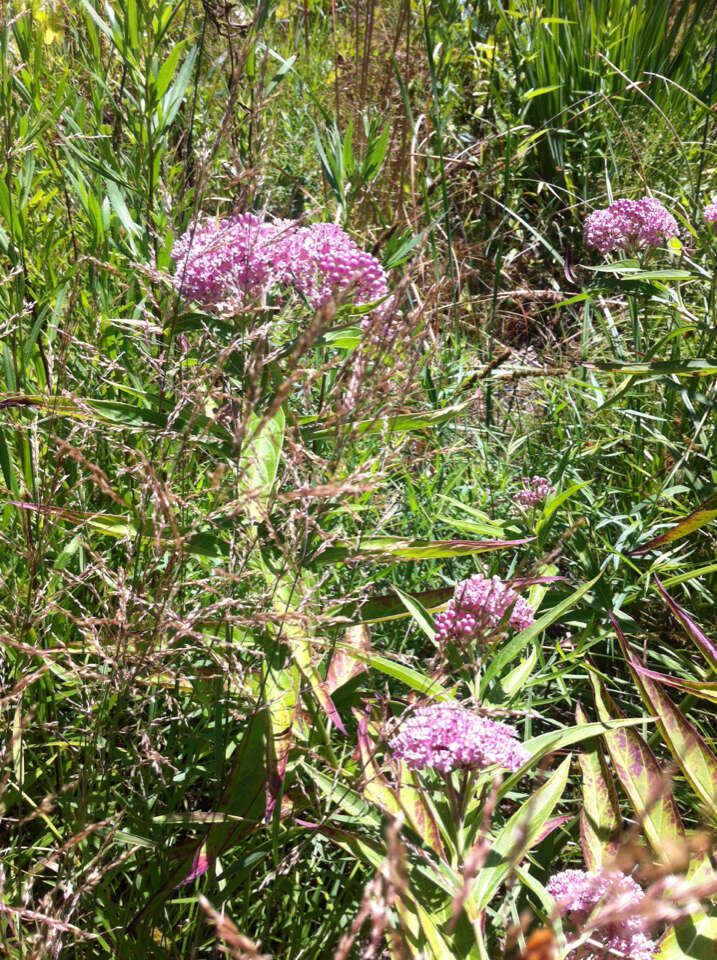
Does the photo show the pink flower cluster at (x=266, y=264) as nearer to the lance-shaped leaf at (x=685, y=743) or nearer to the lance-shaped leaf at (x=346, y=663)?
the lance-shaped leaf at (x=346, y=663)

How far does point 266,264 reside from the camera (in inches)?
49.1

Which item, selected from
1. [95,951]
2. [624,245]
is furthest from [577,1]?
[95,951]

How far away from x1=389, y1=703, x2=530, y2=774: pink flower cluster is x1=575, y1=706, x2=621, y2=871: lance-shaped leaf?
0.23m

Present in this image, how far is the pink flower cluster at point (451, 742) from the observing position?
85 cm

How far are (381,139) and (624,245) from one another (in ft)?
2.31

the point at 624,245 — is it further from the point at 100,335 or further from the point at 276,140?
the point at 276,140

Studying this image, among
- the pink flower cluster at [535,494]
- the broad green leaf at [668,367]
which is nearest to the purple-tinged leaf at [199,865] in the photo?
the pink flower cluster at [535,494]

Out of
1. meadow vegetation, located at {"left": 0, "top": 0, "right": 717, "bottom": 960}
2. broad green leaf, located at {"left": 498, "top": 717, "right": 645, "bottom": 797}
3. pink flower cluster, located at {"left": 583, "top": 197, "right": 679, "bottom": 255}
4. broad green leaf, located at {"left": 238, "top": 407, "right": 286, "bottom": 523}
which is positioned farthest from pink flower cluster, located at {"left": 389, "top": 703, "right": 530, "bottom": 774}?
pink flower cluster, located at {"left": 583, "top": 197, "right": 679, "bottom": 255}

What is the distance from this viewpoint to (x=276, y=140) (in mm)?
3414

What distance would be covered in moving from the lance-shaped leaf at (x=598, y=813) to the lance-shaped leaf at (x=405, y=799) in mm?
202

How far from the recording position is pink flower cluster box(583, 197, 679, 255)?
181cm

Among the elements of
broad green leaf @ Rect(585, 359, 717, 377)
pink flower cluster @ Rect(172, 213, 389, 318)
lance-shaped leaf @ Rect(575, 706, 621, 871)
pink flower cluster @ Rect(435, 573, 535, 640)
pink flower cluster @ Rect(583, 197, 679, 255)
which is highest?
pink flower cluster @ Rect(172, 213, 389, 318)

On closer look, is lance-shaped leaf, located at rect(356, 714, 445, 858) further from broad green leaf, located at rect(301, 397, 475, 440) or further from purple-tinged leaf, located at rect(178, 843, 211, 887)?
broad green leaf, located at rect(301, 397, 475, 440)

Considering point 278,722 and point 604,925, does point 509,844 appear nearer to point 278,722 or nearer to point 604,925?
point 604,925
